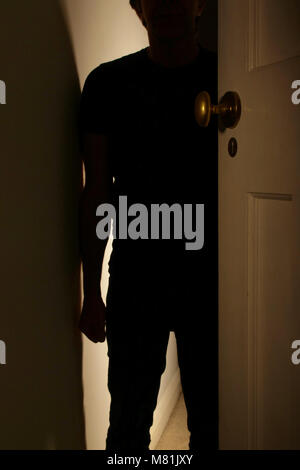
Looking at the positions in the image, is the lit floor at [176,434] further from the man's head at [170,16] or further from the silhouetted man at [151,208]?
the man's head at [170,16]

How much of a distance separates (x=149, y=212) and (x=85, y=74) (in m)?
0.44

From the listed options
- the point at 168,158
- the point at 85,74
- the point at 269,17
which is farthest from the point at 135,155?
the point at 269,17

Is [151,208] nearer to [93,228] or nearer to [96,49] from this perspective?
[93,228]

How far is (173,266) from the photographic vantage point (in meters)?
1.09

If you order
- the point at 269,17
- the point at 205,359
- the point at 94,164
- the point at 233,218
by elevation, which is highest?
the point at 269,17

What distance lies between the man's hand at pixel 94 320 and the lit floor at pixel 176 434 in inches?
33.1

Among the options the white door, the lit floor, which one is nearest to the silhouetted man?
the white door

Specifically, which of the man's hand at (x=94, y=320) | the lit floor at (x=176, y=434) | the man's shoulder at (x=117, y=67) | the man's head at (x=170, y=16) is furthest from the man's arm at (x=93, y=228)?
the lit floor at (x=176, y=434)

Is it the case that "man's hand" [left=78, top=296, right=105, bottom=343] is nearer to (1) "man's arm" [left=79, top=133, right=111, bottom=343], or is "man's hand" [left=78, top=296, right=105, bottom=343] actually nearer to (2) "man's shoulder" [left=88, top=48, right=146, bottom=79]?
(1) "man's arm" [left=79, top=133, right=111, bottom=343]

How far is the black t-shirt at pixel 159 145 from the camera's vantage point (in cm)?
109

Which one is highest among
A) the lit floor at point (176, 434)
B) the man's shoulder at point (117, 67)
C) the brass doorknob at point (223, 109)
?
the man's shoulder at point (117, 67)

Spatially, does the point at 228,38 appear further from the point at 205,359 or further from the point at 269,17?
the point at 205,359

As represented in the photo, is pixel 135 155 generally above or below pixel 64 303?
above

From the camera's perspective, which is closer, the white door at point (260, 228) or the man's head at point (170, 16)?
the white door at point (260, 228)
